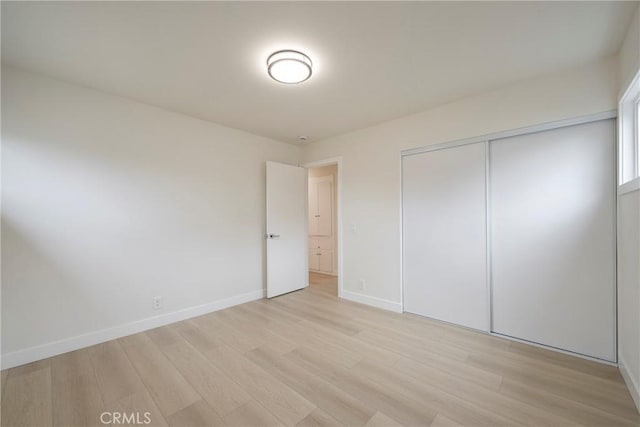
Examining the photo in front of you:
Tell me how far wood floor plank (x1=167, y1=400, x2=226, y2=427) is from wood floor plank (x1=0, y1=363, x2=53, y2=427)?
0.73m

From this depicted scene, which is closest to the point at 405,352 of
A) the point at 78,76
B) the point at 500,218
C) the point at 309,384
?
the point at 309,384

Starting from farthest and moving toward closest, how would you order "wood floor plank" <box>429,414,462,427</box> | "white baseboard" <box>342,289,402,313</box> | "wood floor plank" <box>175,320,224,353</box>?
"white baseboard" <box>342,289,402,313</box> < "wood floor plank" <box>175,320,224,353</box> < "wood floor plank" <box>429,414,462,427</box>

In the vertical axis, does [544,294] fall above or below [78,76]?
below

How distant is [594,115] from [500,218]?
41.5 inches

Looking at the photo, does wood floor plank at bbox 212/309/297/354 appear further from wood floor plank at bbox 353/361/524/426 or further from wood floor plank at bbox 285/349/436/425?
wood floor plank at bbox 353/361/524/426

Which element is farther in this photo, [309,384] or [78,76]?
[78,76]

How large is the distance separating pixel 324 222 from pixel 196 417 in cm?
433

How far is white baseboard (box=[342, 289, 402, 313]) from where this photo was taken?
325cm

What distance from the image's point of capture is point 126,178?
104 inches

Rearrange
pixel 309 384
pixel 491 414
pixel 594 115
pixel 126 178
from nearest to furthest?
pixel 491 414 → pixel 309 384 → pixel 594 115 → pixel 126 178

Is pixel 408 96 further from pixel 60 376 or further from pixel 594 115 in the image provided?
pixel 60 376

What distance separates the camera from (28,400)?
1.71 metres

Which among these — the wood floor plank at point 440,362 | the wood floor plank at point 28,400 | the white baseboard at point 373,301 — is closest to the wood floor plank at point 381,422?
the wood floor plank at point 440,362

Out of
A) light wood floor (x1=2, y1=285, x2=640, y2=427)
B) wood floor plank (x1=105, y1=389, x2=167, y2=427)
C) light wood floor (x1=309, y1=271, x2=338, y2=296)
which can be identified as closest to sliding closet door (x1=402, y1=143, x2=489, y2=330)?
light wood floor (x1=2, y1=285, x2=640, y2=427)
